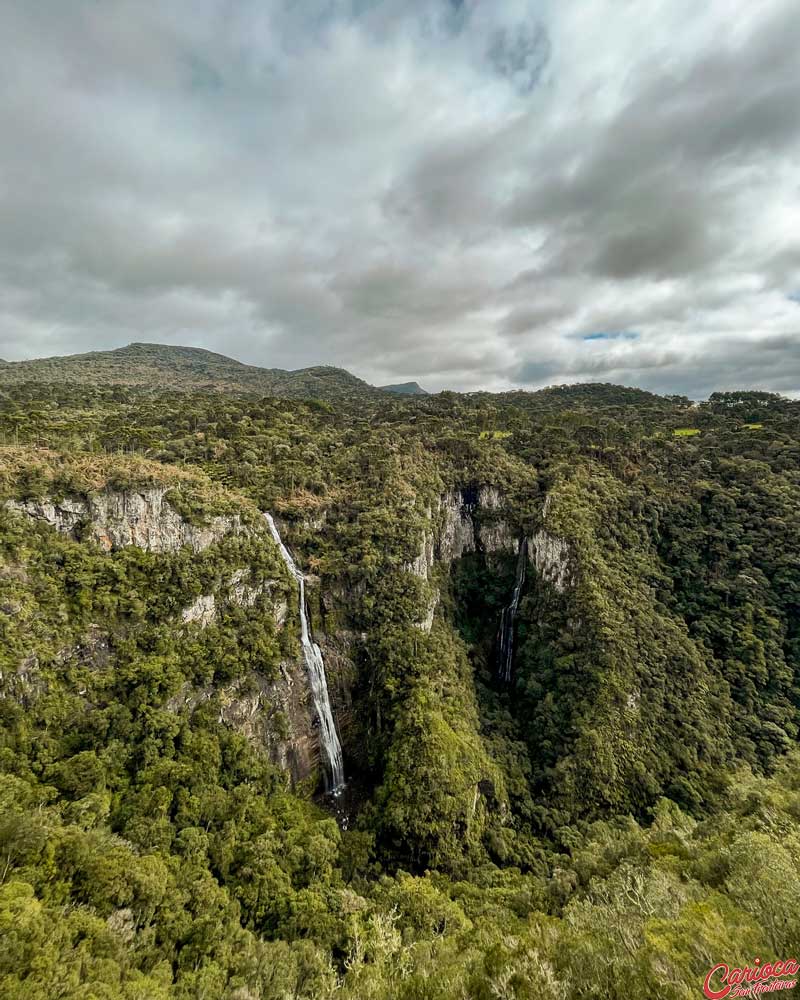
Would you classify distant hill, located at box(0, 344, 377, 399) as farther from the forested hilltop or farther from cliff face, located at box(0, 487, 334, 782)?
cliff face, located at box(0, 487, 334, 782)

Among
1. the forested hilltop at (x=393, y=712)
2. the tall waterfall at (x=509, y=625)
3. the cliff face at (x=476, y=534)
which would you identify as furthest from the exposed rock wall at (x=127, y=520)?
the tall waterfall at (x=509, y=625)

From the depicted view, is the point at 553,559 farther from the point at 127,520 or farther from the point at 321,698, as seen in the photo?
the point at 127,520

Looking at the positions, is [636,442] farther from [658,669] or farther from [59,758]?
[59,758]

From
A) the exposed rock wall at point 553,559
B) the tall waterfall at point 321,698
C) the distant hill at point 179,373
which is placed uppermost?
the distant hill at point 179,373

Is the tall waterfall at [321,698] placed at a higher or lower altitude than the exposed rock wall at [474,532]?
lower

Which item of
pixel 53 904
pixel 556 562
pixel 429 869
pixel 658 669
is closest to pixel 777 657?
pixel 658 669
